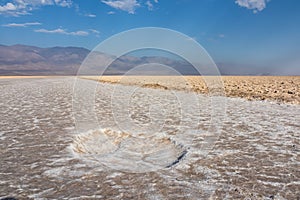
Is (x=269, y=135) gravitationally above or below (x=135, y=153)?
above

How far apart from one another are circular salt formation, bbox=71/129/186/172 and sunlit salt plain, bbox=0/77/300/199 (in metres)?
0.02

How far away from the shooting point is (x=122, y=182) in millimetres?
3990

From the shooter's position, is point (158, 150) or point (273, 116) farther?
point (273, 116)

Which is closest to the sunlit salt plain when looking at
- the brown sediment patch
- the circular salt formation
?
the circular salt formation

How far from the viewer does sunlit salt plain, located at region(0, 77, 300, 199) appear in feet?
12.2

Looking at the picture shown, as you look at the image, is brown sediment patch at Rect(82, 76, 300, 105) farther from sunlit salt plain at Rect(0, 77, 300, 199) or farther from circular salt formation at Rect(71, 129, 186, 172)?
circular salt formation at Rect(71, 129, 186, 172)

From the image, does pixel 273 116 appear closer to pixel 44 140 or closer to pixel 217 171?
pixel 217 171

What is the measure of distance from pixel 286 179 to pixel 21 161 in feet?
14.9

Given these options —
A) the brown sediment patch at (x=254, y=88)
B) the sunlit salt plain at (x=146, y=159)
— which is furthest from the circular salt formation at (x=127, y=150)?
the brown sediment patch at (x=254, y=88)

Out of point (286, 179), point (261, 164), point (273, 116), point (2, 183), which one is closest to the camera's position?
point (2, 183)

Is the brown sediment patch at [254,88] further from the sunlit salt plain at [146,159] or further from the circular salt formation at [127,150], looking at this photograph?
the circular salt formation at [127,150]

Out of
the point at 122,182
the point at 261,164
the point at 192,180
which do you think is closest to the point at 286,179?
the point at 261,164

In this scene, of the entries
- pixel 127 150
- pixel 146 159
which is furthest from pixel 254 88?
pixel 146 159

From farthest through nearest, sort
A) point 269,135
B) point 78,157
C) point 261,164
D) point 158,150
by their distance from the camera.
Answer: point 269,135 → point 158,150 → point 78,157 → point 261,164
